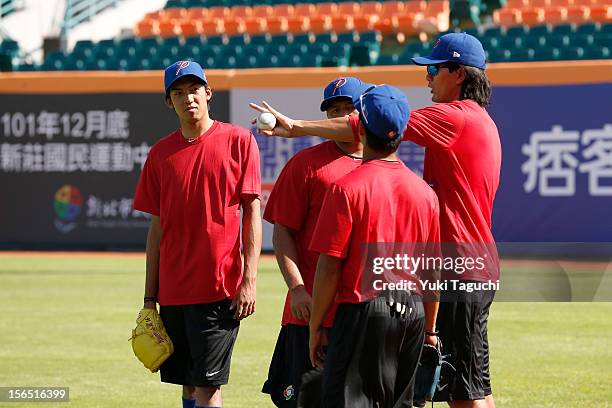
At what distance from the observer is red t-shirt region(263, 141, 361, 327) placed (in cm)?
582

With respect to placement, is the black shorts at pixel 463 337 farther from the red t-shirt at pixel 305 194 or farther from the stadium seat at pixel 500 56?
the stadium seat at pixel 500 56

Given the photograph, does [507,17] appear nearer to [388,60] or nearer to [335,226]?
[388,60]

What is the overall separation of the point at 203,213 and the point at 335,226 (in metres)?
1.91

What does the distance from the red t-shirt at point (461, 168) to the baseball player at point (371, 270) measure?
28.7 inches

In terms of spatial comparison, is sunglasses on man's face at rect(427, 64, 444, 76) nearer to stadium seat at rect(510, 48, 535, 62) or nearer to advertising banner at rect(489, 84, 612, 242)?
advertising banner at rect(489, 84, 612, 242)

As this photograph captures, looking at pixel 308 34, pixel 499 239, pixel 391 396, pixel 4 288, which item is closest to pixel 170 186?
pixel 391 396

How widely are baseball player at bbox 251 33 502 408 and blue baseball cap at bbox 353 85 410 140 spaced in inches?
24.5

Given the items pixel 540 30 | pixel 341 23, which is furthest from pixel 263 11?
pixel 540 30

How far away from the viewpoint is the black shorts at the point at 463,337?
5.77 metres

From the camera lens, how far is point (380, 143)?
193 inches

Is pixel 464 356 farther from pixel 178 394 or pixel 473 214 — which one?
pixel 178 394

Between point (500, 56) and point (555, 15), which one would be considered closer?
point (500, 56)

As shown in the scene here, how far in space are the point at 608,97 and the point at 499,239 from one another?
9.69 ft

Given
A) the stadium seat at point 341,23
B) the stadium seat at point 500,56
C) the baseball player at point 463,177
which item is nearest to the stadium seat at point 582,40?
the stadium seat at point 500,56
